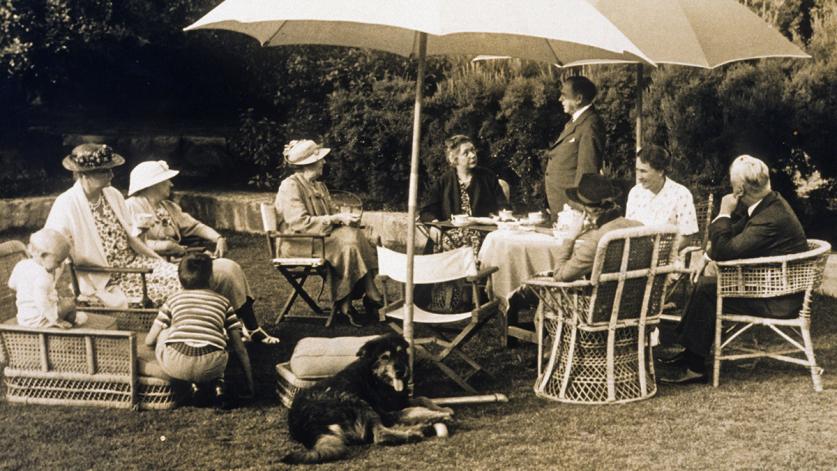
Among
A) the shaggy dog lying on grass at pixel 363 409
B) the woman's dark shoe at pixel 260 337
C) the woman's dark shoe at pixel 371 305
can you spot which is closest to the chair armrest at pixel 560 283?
the shaggy dog lying on grass at pixel 363 409

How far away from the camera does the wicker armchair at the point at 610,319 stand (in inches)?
218

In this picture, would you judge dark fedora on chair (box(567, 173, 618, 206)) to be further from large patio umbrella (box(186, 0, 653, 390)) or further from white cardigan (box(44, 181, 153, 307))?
white cardigan (box(44, 181, 153, 307))

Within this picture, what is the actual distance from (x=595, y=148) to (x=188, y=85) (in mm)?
8375

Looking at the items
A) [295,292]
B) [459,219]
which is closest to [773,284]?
[459,219]

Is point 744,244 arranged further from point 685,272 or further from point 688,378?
point 688,378

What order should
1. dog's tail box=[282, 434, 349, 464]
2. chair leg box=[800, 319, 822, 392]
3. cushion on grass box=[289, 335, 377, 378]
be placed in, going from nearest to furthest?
1. dog's tail box=[282, 434, 349, 464]
2. cushion on grass box=[289, 335, 377, 378]
3. chair leg box=[800, 319, 822, 392]

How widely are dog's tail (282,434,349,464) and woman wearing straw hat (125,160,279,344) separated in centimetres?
205

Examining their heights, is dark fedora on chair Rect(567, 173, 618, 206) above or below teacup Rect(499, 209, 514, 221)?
above

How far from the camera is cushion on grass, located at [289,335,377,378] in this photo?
5480mm

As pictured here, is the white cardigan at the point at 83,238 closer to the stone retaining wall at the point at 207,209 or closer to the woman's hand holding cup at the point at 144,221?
the woman's hand holding cup at the point at 144,221

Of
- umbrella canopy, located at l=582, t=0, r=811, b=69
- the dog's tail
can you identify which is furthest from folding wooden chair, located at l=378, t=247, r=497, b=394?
umbrella canopy, located at l=582, t=0, r=811, b=69

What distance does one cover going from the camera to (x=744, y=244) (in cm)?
592

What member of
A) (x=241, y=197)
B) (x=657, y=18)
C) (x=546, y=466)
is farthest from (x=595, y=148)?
(x=241, y=197)

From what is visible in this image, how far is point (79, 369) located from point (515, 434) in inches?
91.9
